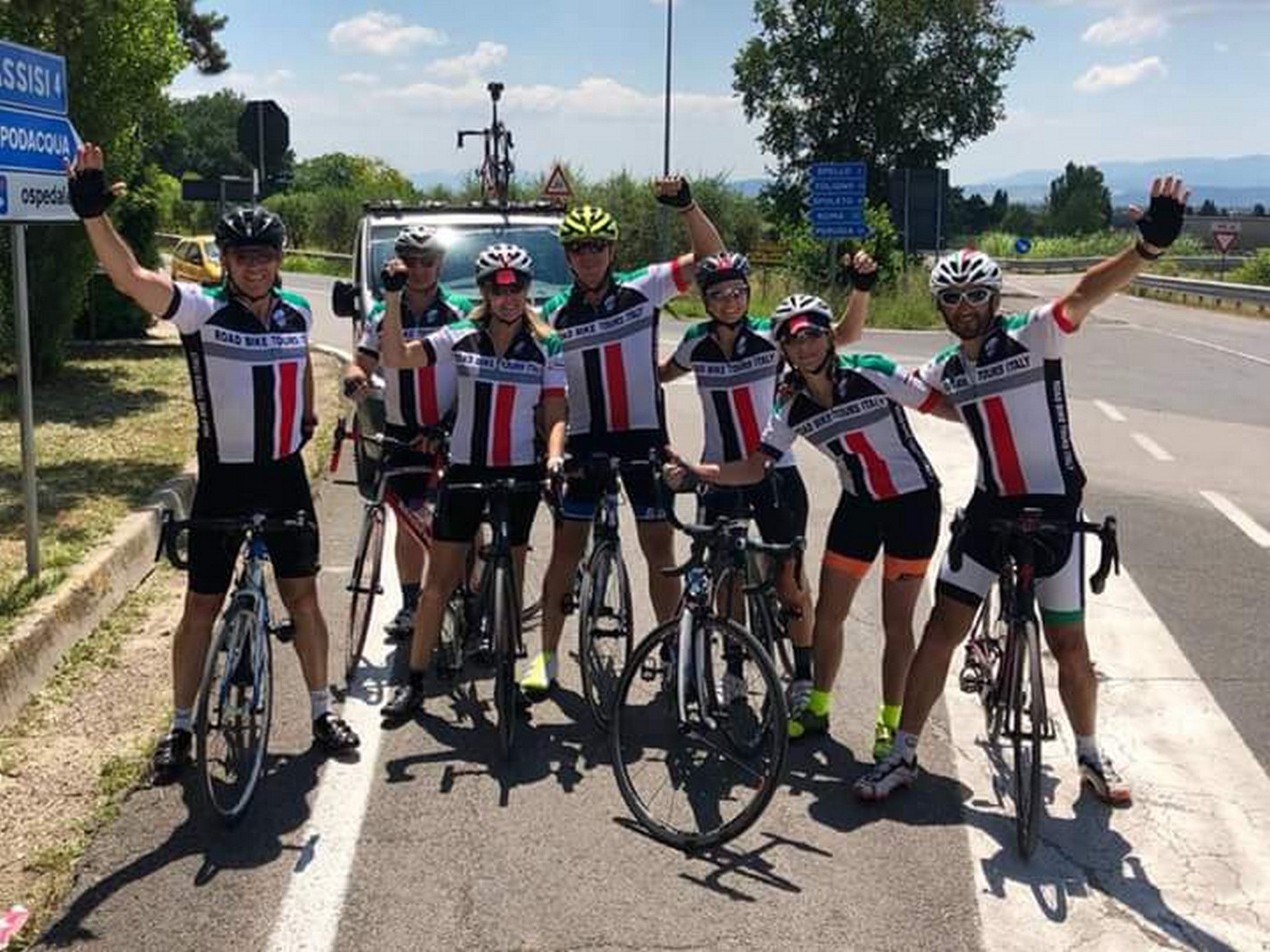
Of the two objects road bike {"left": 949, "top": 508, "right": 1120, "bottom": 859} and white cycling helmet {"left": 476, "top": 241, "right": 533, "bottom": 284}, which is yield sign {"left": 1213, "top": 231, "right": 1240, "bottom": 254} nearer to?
road bike {"left": 949, "top": 508, "right": 1120, "bottom": 859}

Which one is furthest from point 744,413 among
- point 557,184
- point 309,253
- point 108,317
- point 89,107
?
point 309,253

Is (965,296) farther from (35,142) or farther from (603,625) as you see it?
(35,142)

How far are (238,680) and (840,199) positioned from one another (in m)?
18.4

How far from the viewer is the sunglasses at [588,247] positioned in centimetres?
518

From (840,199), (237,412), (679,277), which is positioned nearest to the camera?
(237,412)

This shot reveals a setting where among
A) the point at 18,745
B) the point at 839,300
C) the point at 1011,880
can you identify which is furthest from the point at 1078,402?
the point at 18,745

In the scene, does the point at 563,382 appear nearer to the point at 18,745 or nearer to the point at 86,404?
the point at 18,745

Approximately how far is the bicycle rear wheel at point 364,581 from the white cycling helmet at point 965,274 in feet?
9.88

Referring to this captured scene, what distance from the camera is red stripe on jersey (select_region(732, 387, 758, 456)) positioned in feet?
17.2

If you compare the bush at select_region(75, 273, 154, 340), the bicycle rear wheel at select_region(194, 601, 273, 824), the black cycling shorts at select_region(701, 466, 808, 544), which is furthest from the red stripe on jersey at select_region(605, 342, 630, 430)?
the bush at select_region(75, 273, 154, 340)

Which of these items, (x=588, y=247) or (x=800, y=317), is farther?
(x=588, y=247)

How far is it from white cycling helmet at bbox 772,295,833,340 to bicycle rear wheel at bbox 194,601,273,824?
2248 mm

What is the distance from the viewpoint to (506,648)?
4.93 m

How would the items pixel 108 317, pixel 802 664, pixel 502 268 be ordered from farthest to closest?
1. pixel 108 317
2. pixel 802 664
3. pixel 502 268
